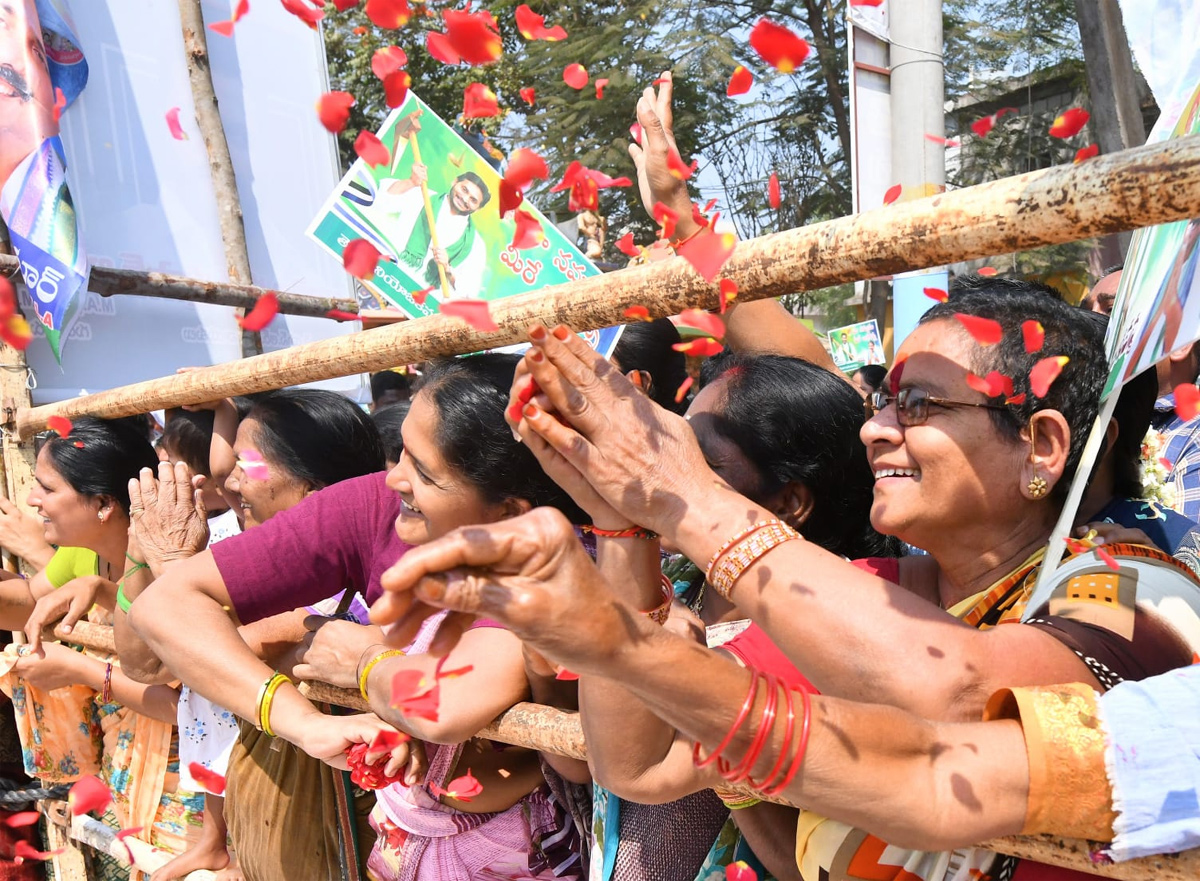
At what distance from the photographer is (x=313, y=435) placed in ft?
8.87

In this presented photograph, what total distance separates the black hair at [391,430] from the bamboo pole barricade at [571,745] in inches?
33.2

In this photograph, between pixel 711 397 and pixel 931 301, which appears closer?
pixel 711 397

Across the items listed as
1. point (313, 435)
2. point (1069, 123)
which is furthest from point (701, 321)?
point (313, 435)

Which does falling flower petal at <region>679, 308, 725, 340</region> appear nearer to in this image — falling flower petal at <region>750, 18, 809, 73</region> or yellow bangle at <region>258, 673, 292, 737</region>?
falling flower petal at <region>750, 18, 809, 73</region>

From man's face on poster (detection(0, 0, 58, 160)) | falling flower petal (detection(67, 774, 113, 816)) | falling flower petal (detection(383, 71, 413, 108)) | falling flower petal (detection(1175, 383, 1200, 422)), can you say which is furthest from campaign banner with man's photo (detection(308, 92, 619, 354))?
man's face on poster (detection(0, 0, 58, 160))

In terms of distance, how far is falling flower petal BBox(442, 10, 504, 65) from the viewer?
1.90 metres

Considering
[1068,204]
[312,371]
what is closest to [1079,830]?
[1068,204]

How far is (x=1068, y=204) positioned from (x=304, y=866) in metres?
2.15

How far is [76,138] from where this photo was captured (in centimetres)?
458

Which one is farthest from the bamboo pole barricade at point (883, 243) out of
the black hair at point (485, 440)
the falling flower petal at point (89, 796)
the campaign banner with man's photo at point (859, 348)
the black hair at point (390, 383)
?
the campaign banner with man's photo at point (859, 348)

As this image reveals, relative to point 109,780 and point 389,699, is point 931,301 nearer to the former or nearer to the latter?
point 389,699

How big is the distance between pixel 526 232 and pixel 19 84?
9.78 ft

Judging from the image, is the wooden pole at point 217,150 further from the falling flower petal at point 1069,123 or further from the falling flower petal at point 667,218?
the falling flower petal at point 1069,123

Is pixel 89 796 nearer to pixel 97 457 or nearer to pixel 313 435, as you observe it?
pixel 97 457
